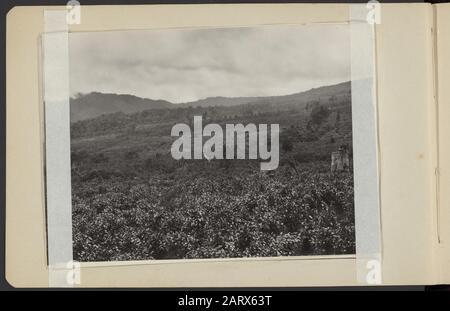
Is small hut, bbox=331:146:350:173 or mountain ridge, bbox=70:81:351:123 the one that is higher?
mountain ridge, bbox=70:81:351:123

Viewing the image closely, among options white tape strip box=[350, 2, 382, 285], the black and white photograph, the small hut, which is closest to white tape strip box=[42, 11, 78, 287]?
the black and white photograph

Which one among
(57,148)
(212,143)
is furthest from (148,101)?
(57,148)

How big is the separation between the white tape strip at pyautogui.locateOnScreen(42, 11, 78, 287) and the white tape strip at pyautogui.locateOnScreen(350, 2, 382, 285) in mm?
1826

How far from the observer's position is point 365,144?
10.0 ft

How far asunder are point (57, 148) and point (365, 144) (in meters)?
1.96

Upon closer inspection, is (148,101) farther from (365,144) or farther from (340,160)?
(365,144)

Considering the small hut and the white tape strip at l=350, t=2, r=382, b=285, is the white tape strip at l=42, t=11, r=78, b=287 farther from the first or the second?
the white tape strip at l=350, t=2, r=382, b=285

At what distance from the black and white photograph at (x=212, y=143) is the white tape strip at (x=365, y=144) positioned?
0.16 feet

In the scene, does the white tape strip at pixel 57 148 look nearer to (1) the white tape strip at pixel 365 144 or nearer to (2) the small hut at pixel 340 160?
(2) the small hut at pixel 340 160

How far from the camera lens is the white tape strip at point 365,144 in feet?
9.98

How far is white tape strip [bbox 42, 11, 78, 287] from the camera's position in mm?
3037

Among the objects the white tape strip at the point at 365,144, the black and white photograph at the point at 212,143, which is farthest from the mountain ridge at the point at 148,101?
the white tape strip at the point at 365,144
